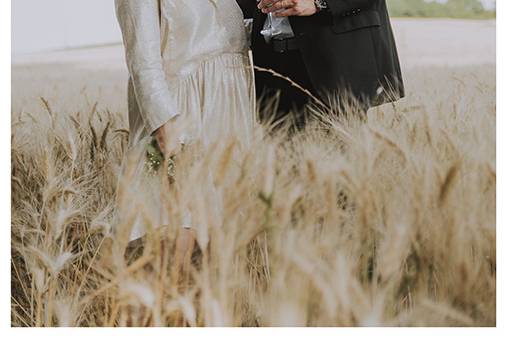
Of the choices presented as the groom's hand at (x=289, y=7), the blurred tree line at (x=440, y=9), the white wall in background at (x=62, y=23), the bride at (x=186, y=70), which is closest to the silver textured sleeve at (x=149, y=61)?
the bride at (x=186, y=70)

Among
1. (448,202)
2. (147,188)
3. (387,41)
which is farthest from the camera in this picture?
(387,41)

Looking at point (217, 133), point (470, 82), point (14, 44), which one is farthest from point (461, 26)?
point (14, 44)

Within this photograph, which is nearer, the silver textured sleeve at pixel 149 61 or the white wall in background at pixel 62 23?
the silver textured sleeve at pixel 149 61

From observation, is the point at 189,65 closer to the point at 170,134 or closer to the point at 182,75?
the point at 182,75

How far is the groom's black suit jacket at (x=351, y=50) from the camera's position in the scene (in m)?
1.39

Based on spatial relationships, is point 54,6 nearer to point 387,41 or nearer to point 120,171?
point 120,171

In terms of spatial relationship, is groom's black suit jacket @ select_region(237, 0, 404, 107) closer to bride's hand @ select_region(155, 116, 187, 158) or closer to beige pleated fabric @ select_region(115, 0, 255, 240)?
beige pleated fabric @ select_region(115, 0, 255, 240)

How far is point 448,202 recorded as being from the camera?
3.90ft

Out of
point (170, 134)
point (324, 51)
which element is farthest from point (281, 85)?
point (170, 134)

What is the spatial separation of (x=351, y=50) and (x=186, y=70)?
336 millimetres

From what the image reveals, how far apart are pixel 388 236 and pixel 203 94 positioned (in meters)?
0.46

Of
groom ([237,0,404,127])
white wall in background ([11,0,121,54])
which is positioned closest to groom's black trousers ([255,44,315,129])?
groom ([237,0,404,127])
